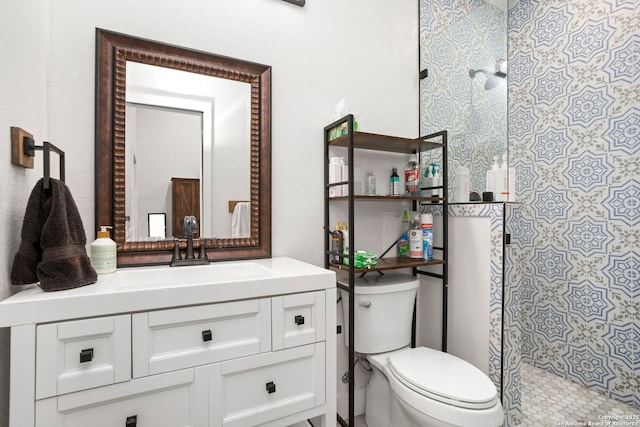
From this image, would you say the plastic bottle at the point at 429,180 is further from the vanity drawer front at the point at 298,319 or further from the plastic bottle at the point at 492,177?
the vanity drawer front at the point at 298,319

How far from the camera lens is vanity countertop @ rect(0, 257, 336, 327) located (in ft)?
2.73

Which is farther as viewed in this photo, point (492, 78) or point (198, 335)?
point (492, 78)

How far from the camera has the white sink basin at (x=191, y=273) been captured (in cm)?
119

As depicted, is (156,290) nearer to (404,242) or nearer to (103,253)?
(103,253)

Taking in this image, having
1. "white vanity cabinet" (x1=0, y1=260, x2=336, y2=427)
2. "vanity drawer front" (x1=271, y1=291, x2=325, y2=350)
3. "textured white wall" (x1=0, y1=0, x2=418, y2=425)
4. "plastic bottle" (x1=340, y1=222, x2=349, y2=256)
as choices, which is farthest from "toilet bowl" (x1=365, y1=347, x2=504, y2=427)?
"textured white wall" (x1=0, y1=0, x2=418, y2=425)

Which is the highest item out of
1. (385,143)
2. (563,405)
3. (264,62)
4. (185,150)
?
(264,62)

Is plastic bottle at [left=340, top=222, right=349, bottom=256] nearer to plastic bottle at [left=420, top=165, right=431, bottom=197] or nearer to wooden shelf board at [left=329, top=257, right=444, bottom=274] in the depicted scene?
wooden shelf board at [left=329, top=257, right=444, bottom=274]

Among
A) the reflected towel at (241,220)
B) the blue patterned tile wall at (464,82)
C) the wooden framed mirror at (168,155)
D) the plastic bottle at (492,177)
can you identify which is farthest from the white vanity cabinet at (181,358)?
the blue patterned tile wall at (464,82)

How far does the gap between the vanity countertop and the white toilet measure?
53 centimetres

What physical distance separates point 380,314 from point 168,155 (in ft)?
4.23

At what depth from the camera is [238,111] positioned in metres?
1.53

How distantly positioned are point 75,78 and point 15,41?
0.87 ft

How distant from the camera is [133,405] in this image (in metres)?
0.95

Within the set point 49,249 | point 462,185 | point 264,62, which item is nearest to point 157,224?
point 49,249
